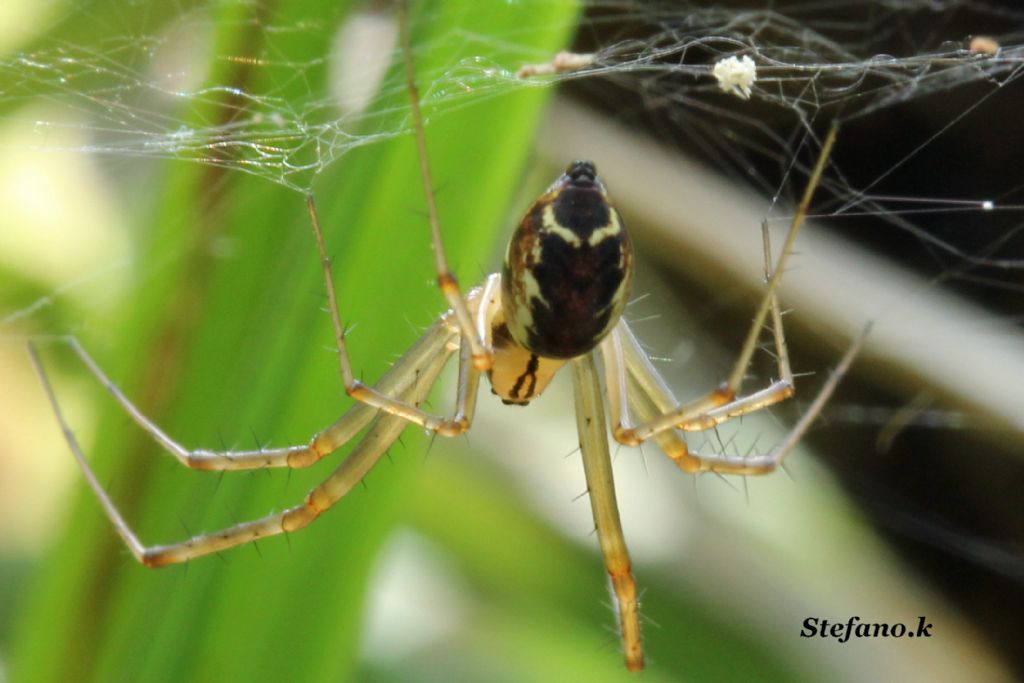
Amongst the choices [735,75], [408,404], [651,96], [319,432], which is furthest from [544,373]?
[651,96]

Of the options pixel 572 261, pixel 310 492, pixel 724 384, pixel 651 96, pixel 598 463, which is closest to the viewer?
pixel 572 261

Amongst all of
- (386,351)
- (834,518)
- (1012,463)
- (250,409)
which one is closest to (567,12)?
(386,351)

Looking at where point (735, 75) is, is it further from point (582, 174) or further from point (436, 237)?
point (436, 237)

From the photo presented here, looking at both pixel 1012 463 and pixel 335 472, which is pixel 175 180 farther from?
pixel 1012 463

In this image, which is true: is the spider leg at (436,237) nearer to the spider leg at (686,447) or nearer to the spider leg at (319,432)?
the spider leg at (319,432)

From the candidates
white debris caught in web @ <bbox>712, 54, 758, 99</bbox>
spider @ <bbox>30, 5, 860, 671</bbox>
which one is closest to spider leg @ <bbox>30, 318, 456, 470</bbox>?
spider @ <bbox>30, 5, 860, 671</bbox>

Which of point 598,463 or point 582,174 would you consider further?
point 598,463

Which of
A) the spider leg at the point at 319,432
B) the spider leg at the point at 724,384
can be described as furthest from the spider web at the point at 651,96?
the spider leg at the point at 319,432
